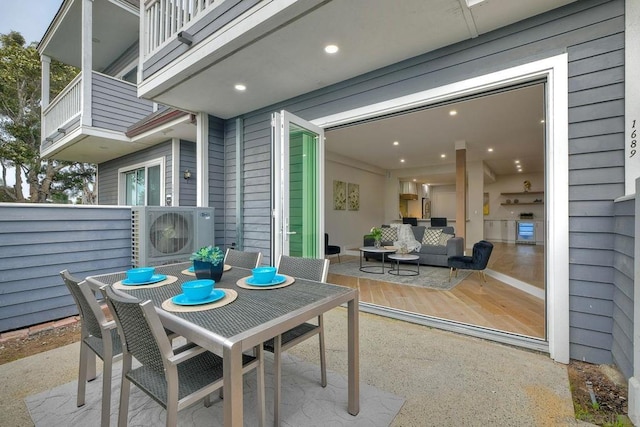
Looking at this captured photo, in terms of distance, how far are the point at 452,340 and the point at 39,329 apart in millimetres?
4064

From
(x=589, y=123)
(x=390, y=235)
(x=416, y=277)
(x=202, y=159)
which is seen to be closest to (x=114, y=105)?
(x=202, y=159)

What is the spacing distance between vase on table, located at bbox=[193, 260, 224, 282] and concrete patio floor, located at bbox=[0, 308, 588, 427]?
105 cm

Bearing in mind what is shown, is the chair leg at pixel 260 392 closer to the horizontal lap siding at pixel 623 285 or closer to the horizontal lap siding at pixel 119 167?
the horizontal lap siding at pixel 623 285

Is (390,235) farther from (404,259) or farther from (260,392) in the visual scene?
(260,392)

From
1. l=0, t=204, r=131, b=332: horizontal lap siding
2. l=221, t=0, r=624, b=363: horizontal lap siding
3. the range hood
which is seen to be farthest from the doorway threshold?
the range hood

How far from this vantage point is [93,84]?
16.9ft

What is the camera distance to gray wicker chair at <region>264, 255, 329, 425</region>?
1482 mm

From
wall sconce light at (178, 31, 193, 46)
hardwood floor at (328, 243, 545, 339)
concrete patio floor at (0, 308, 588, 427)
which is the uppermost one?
wall sconce light at (178, 31, 193, 46)

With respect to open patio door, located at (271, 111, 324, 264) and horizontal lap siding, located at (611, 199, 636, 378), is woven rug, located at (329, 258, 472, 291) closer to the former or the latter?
open patio door, located at (271, 111, 324, 264)

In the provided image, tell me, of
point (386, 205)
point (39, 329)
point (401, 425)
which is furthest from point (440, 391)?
point (386, 205)

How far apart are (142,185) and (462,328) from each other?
6.89 meters

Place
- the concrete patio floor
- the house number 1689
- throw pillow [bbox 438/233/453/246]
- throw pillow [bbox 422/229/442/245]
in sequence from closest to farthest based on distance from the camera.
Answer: the concrete patio floor, the house number 1689, throw pillow [bbox 438/233/453/246], throw pillow [bbox 422/229/442/245]

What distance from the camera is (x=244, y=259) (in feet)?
7.76

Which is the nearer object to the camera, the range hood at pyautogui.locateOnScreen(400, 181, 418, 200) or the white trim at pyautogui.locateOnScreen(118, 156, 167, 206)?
the white trim at pyautogui.locateOnScreen(118, 156, 167, 206)
